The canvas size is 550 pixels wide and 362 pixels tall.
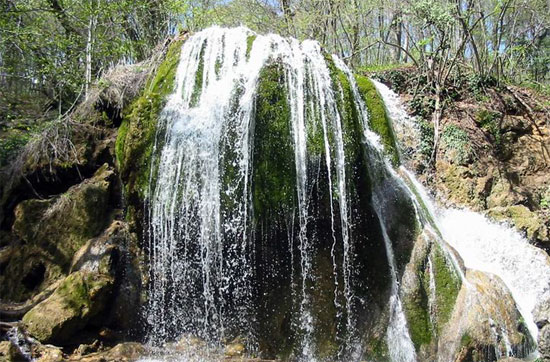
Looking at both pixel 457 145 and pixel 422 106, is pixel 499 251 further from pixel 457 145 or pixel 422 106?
pixel 422 106

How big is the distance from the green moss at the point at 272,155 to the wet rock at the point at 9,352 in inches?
121

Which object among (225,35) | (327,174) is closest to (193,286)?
(327,174)

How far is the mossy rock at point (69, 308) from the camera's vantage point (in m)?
5.36

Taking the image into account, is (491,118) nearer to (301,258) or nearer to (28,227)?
(301,258)

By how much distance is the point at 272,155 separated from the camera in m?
5.70

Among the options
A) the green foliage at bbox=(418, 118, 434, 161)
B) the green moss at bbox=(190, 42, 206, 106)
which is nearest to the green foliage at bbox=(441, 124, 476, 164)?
the green foliage at bbox=(418, 118, 434, 161)

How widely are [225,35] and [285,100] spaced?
5.71 feet

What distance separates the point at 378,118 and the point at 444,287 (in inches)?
104

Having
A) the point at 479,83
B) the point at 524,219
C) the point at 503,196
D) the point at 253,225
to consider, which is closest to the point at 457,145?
the point at 503,196

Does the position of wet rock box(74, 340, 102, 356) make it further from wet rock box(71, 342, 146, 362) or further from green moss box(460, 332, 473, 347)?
green moss box(460, 332, 473, 347)

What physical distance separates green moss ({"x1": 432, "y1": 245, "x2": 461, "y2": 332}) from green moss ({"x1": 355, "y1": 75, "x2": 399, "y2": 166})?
1.65 metres

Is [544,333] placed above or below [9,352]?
above

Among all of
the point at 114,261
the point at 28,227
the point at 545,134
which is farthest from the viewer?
the point at 545,134

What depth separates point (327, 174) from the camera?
5688 millimetres
